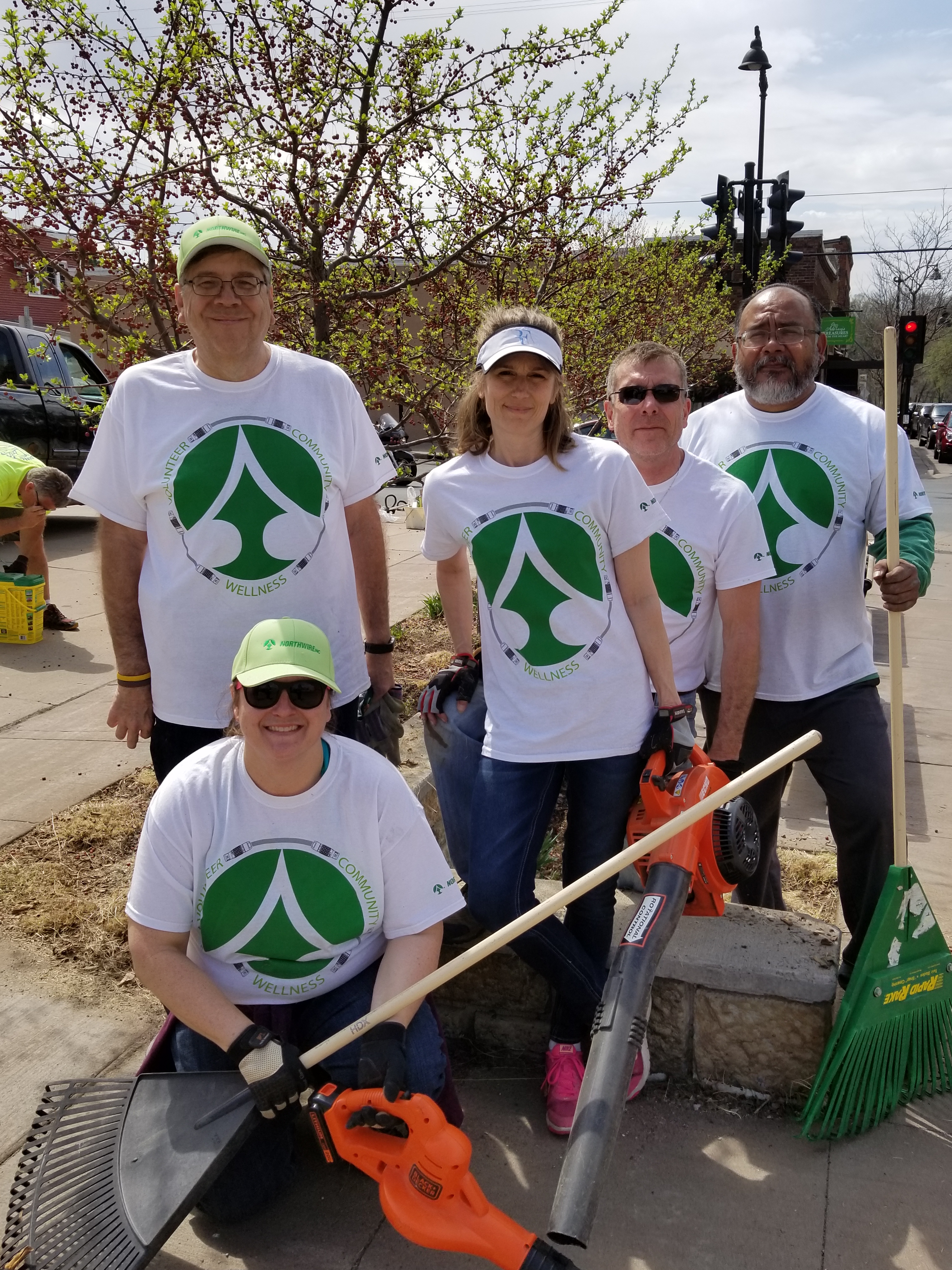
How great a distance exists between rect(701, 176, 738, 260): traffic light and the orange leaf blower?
12.7m

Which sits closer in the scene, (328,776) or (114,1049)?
(328,776)

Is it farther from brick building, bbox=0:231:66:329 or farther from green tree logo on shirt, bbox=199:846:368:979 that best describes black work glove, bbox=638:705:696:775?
brick building, bbox=0:231:66:329

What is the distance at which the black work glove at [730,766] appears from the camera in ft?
9.34

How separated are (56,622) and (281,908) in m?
5.50

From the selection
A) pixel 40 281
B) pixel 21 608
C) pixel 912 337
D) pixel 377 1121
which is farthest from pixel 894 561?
pixel 912 337

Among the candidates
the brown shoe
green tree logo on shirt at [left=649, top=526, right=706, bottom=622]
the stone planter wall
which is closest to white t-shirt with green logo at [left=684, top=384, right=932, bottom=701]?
green tree logo on shirt at [left=649, top=526, right=706, bottom=622]

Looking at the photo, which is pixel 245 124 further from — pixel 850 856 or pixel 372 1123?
pixel 372 1123

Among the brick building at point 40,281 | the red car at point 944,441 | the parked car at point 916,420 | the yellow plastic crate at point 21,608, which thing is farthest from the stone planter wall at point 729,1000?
the parked car at point 916,420

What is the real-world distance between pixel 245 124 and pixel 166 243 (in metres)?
0.75

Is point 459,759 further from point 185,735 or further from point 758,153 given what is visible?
point 758,153

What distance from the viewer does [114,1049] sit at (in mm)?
2869

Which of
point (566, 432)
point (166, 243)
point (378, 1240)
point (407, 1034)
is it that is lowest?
point (378, 1240)

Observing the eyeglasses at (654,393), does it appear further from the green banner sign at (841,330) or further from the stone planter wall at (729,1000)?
the green banner sign at (841,330)

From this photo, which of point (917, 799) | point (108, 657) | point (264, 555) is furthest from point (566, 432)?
point (108, 657)
